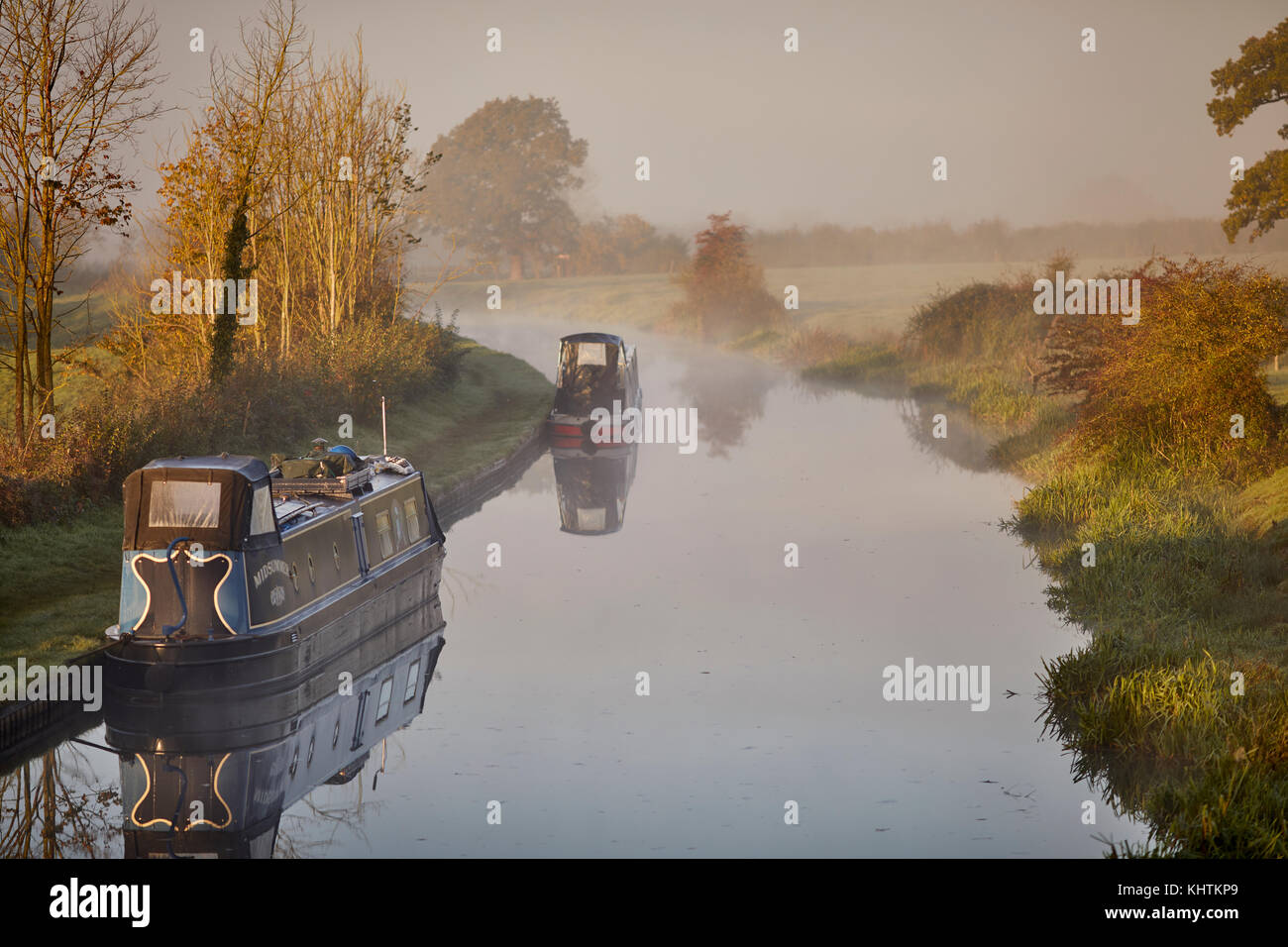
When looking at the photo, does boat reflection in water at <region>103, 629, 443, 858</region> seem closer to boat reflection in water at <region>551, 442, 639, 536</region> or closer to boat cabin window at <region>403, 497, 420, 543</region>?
boat cabin window at <region>403, 497, 420, 543</region>

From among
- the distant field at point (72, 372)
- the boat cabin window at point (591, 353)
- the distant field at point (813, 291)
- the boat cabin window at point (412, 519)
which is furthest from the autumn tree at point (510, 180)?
the boat cabin window at point (412, 519)

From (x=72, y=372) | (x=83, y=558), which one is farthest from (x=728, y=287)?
(x=83, y=558)

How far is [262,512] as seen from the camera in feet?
39.2

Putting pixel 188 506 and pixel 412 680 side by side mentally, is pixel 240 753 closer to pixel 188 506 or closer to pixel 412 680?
pixel 188 506

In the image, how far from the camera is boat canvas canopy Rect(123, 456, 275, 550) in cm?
1157

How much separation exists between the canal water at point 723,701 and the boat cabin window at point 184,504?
1.96m

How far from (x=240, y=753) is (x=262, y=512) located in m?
2.27

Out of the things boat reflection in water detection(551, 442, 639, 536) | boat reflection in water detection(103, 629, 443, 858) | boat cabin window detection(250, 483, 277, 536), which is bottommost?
boat reflection in water detection(103, 629, 443, 858)

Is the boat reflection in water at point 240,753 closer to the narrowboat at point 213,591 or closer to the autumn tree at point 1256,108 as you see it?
the narrowboat at point 213,591

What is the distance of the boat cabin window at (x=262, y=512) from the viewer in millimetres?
11766

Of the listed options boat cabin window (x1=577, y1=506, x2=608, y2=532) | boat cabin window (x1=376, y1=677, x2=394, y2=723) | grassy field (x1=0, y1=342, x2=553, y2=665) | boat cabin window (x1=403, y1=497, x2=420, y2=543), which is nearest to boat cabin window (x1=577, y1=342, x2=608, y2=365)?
grassy field (x1=0, y1=342, x2=553, y2=665)

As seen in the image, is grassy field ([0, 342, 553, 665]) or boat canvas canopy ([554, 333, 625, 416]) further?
boat canvas canopy ([554, 333, 625, 416])

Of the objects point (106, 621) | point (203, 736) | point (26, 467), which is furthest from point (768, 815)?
point (26, 467)

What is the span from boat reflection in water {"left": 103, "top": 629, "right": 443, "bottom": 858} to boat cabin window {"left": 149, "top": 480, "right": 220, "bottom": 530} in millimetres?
1597
